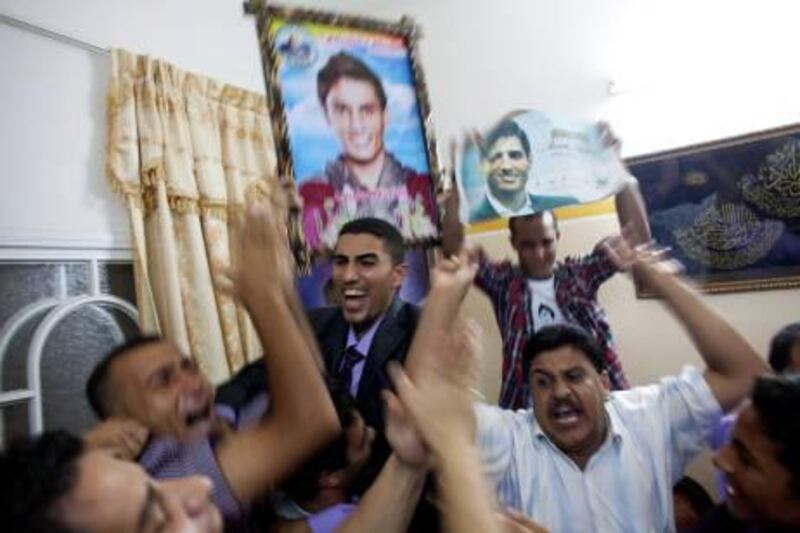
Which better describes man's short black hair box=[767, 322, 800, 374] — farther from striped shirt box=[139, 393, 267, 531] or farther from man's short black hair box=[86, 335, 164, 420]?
man's short black hair box=[86, 335, 164, 420]

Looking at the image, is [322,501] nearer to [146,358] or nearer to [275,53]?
[146,358]

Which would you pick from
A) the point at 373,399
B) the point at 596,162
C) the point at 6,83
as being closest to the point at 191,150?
the point at 6,83

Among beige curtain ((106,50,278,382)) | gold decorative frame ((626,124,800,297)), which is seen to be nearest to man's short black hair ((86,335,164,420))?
beige curtain ((106,50,278,382))

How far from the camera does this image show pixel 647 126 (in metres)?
2.53

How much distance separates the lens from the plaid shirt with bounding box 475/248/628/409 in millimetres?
2000

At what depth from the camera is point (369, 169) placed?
1541mm

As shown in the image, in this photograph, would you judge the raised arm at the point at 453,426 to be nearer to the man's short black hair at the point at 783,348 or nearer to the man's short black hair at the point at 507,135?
the man's short black hair at the point at 507,135

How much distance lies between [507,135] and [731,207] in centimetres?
131

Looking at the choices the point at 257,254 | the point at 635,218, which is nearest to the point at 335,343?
the point at 257,254

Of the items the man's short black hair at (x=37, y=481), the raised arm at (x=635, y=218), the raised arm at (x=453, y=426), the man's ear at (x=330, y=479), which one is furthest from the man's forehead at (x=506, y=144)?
the man's short black hair at (x=37, y=481)

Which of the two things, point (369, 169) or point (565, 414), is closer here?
point (565, 414)

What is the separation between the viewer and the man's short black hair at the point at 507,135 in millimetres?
1523

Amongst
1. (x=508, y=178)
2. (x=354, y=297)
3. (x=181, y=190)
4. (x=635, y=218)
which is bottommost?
(x=354, y=297)

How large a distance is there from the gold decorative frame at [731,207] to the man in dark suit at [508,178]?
46.8 inches
